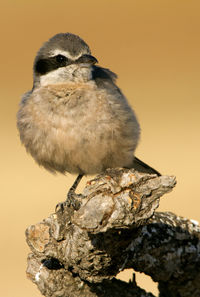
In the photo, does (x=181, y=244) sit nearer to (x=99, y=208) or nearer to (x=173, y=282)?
(x=173, y=282)

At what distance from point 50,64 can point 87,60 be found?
1.33 feet

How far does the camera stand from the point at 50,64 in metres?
4.29

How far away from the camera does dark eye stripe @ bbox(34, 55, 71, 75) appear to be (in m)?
4.18

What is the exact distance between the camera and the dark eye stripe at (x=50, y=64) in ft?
13.7

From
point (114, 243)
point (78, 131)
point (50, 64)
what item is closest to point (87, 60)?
point (50, 64)

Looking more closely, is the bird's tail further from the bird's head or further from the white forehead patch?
the white forehead patch

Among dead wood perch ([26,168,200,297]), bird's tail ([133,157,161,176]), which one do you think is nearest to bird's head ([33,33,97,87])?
bird's tail ([133,157,161,176])

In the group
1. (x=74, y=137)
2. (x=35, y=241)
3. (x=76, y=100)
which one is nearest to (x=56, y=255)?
(x=35, y=241)

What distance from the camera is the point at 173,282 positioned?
9.66ft

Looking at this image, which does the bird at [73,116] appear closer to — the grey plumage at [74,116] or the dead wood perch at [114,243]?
the grey plumage at [74,116]

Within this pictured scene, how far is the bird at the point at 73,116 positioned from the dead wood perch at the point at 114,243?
955 millimetres

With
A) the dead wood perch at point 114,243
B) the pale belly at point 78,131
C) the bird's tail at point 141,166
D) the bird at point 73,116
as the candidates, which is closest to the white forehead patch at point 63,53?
the bird at point 73,116

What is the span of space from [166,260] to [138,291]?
0.83 ft

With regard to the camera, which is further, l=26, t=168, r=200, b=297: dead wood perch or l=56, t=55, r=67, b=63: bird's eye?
l=56, t=55, r=67, b=63: bird's eye
